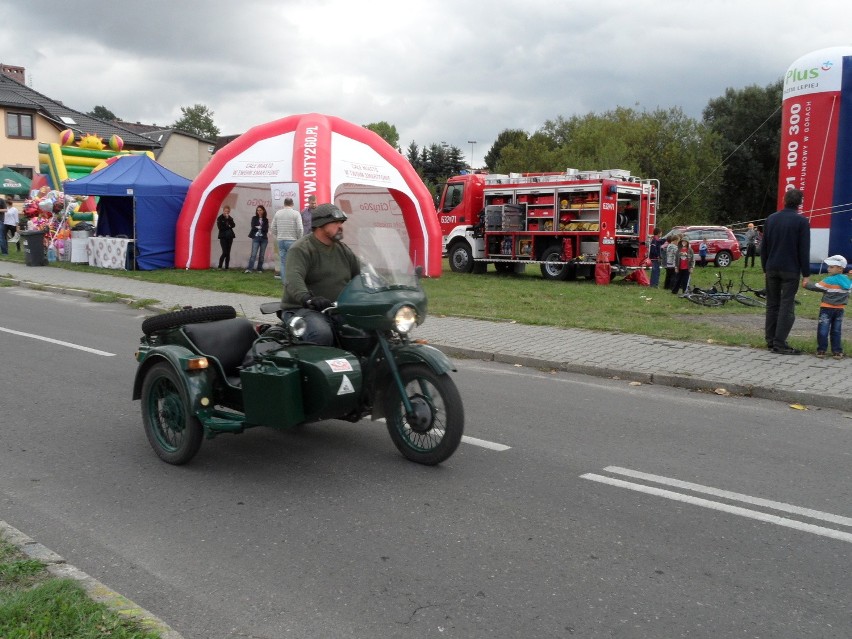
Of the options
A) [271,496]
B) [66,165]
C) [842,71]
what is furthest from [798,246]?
[66,165]

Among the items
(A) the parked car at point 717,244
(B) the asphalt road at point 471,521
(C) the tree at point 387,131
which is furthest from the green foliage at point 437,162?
(B) the asphalt road at point 471,521

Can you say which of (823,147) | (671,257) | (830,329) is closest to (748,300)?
(671,257)

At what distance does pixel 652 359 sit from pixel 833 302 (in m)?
2.21

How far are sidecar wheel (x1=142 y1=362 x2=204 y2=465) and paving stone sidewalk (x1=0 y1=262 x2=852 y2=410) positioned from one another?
2885 mm

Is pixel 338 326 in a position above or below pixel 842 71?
below

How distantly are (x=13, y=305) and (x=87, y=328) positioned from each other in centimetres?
380

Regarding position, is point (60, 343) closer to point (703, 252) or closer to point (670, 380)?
point (670, 380)

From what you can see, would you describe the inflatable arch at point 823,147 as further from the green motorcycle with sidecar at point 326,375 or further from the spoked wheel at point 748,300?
the green motorcycle with sidecar at point 326,375

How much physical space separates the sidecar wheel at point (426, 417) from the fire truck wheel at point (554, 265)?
16903 millimetres

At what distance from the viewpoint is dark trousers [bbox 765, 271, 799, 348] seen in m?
9.80

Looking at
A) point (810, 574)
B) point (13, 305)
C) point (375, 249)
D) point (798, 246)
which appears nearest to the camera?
point (810, 574)

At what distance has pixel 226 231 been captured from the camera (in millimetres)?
22188

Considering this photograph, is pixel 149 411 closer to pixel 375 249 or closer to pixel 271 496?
pixel 271 496

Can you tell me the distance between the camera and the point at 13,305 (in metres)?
14.8
